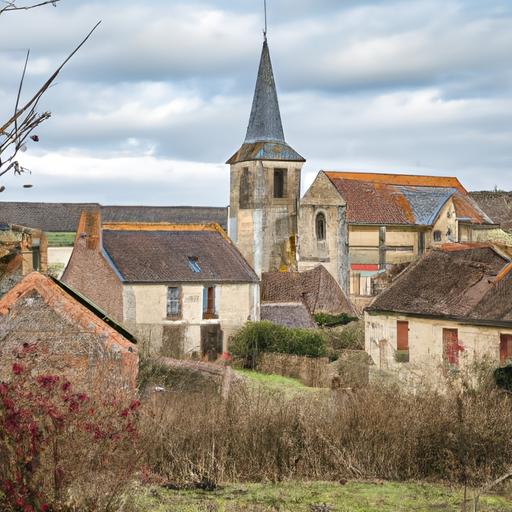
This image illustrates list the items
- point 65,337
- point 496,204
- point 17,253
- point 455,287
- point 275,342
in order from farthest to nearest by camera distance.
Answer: point 496,204, point 275,342, point 455,287, point 17,253, point 65,337

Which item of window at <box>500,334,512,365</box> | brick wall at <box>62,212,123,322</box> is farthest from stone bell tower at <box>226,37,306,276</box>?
window at <box>500,334,512,365</box>

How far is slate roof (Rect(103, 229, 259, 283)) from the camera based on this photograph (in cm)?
3300

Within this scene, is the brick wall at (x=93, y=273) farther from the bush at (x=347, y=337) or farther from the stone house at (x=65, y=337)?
the stone house at (x=65, y=337)

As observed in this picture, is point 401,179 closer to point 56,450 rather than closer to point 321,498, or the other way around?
point 321,498

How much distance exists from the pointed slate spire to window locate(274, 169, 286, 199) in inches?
84.2

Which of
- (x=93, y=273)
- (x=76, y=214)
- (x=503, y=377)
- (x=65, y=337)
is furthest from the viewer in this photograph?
(x=76, y=214)

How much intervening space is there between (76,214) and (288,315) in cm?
4275

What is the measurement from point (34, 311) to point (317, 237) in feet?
123

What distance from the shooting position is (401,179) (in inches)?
2106

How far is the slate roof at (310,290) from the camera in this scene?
1683 inches

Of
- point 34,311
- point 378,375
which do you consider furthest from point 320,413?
point 378,375

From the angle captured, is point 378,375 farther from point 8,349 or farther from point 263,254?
point 263,254

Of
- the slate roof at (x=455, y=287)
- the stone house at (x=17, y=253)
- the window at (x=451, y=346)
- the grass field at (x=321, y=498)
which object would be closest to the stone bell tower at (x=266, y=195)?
the slate roof at (x=455, y=287)

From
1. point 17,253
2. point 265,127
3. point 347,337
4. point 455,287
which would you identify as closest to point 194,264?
point 347,337
